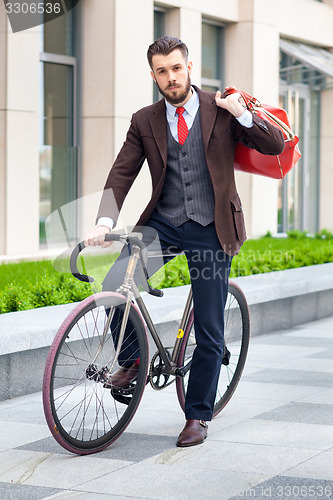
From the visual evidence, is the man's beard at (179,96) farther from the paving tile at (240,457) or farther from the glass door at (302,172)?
the glass door at (302,172)

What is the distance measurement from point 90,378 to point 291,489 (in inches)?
44.5

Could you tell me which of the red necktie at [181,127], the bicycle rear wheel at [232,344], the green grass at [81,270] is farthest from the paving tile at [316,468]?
the red necktie at [181,127]

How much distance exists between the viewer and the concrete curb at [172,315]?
5.65 meters

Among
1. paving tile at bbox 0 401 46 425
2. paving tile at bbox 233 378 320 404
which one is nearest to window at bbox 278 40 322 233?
paving tile at bbox 233 378 320 404

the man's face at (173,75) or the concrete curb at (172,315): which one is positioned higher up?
the man's face at (173,75)

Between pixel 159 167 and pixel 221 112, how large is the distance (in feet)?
1.35

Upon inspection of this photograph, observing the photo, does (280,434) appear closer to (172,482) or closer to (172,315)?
(172,482)

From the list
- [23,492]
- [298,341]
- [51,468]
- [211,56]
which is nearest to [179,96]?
[51,468]

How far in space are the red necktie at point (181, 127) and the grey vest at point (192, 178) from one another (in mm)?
25

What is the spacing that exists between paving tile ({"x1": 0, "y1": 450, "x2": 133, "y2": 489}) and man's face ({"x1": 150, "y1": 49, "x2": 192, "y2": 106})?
5.82ft

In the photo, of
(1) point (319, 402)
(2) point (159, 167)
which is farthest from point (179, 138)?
(1) point (319, 402)

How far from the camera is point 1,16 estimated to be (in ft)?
39.8

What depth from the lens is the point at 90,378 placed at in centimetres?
447

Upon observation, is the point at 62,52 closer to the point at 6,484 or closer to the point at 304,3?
the point at 304,3
